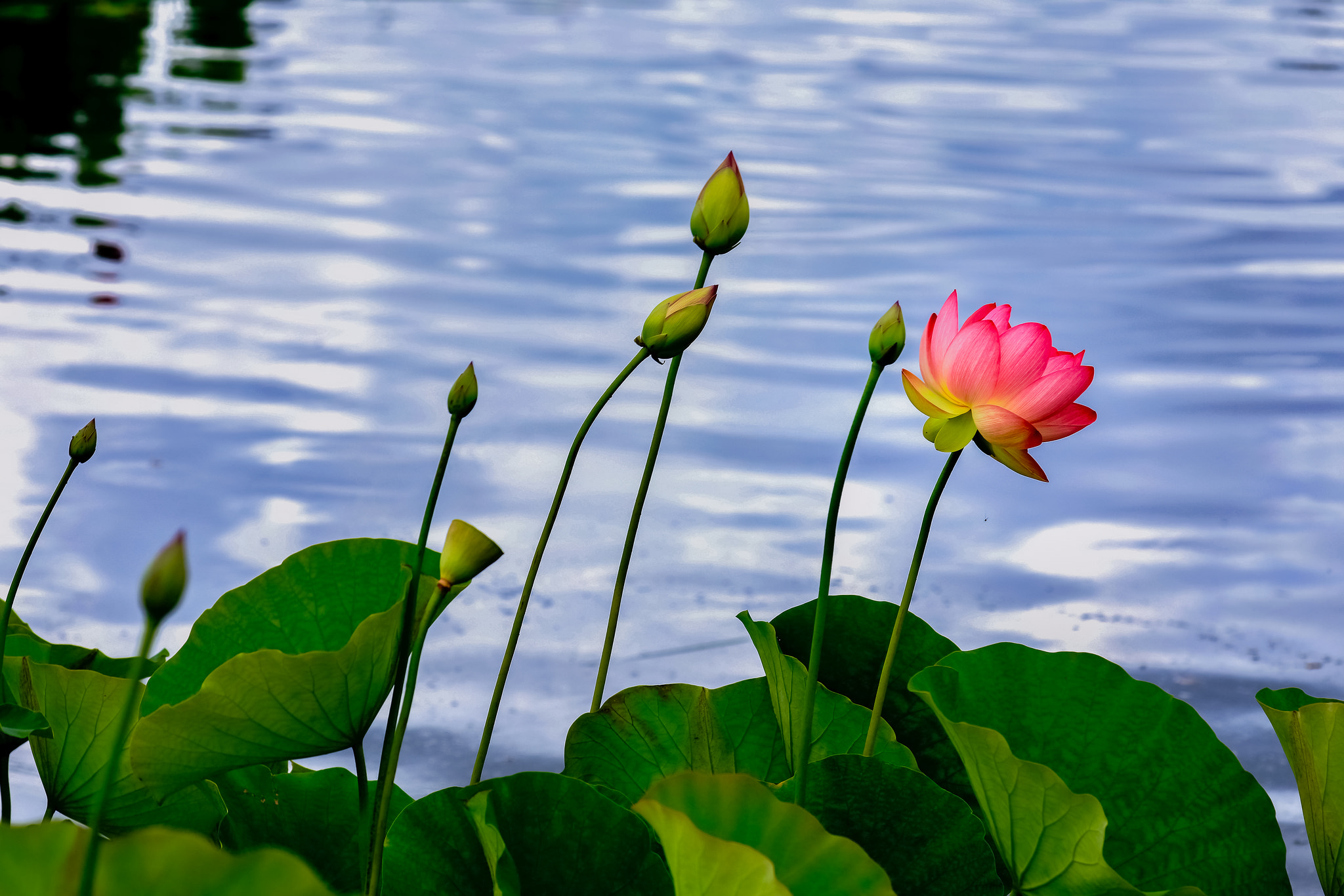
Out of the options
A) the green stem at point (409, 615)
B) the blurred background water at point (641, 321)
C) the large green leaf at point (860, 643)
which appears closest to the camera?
the green stem at point (409, 615)

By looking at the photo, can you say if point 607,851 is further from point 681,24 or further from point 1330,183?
point 681,24

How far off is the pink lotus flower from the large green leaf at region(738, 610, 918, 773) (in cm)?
8

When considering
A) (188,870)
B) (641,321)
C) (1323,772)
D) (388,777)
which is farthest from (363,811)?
(641,321)

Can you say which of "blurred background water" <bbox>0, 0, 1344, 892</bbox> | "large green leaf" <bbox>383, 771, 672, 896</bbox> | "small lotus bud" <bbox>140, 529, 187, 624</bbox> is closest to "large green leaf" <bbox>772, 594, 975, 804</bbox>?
"large green leaf" <bbox>383, 771, 672, 896</bbox>

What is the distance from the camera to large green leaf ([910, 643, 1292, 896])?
1.16ft

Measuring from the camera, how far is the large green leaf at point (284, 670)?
0.32 m

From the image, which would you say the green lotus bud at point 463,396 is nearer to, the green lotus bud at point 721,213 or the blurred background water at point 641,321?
the green lotus bud at point 721,213

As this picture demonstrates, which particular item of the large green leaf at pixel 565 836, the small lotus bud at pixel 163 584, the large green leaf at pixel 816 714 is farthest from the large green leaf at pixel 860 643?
the small lotus bud at pixel 163 584

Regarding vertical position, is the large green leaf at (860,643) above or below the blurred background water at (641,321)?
above

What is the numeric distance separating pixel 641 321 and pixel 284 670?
6.34ft

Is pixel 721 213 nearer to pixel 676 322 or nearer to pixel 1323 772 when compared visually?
pixel 676 322

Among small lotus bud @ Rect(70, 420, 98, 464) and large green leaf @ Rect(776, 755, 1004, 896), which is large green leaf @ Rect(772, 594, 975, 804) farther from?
small lotus bud @ Rect(70, 420, 98, 464)

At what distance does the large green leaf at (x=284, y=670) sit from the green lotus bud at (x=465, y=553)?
30 mm

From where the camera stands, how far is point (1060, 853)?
0.32 m
